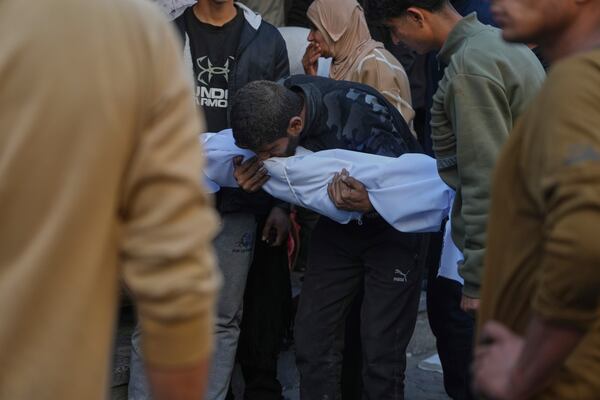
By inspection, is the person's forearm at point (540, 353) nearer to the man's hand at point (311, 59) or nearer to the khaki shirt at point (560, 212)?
the khaki shirt at point (560, 212)

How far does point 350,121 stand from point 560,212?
293 centimetres

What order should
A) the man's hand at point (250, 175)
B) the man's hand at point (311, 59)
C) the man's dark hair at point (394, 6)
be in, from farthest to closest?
Answer: the man's hand at point (311, 59) < the man's hand at point (250, 175) < the man's dark hair at point (394, 6)

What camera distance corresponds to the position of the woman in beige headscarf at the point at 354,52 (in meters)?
5.58

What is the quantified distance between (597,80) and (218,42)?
145 inches

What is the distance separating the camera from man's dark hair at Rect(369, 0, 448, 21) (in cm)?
468

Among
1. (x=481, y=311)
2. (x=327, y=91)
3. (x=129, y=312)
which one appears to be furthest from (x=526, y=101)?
(x=129, y=312)

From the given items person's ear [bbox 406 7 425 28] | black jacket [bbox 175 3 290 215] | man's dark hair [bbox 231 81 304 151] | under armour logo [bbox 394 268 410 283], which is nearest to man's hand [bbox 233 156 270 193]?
man's dark hair [bbox 231 81 304 151]

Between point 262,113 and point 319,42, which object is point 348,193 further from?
point 319,42

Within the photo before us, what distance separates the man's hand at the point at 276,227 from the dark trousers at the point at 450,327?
732 millimetres

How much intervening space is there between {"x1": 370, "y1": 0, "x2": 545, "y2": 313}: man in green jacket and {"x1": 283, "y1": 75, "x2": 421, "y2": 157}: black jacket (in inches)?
24.0

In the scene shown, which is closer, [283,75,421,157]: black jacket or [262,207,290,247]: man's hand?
[283,75,421,157]: black jacket

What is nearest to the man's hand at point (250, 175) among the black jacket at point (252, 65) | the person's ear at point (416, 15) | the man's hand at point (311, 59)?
the black jacket at point (252, 65)

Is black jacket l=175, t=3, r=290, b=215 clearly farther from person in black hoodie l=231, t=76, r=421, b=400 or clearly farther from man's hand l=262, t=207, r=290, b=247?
person in black hoodie l=231, t=76, r=421, b=400

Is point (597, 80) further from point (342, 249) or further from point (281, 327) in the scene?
point (281, 327)
